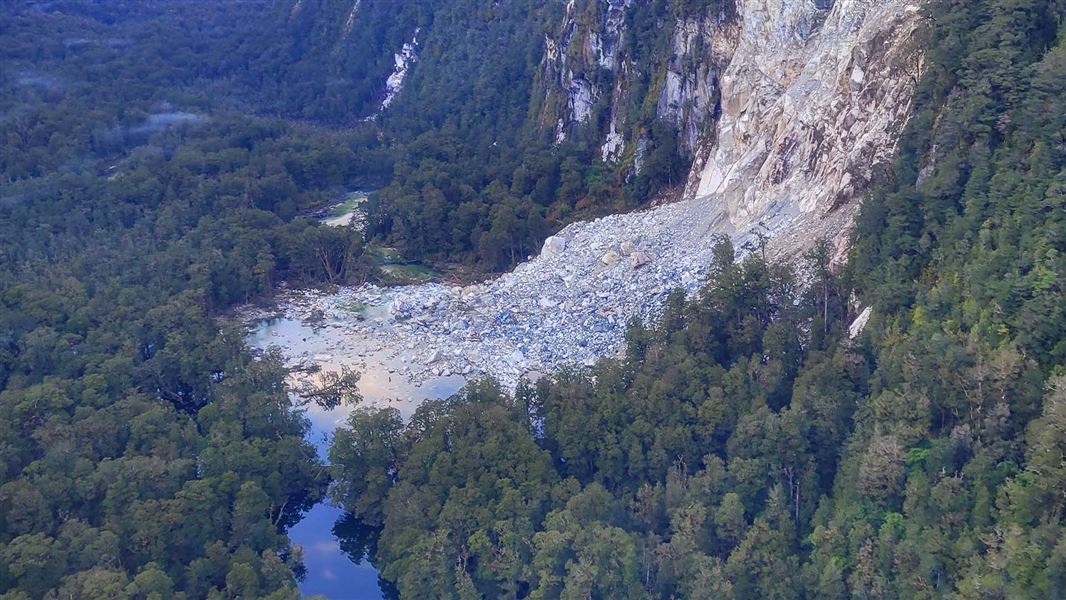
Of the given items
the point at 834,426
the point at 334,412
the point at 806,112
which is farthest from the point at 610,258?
the point at 834,426

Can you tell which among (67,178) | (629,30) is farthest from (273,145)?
(629,30)

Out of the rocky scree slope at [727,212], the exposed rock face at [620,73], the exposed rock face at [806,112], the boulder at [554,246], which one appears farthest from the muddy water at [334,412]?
the exposed rock face at [620,73]

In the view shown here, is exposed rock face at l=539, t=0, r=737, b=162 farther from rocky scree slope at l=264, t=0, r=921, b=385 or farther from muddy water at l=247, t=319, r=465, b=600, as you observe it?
muddy water at l=247, t=319, r=465, b=600

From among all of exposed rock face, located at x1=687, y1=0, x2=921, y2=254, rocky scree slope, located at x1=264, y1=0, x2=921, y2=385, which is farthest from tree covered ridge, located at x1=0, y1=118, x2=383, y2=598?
exposed rock face, located at x1=687, y1=0, x2=921, y2=254

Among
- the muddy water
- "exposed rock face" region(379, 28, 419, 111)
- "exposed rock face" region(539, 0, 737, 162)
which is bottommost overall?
the muddy water

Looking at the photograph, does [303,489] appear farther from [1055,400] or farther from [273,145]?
[273,145]

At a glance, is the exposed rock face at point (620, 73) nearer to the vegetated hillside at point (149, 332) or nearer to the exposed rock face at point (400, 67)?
the vegetated hillside at point (149, 332)

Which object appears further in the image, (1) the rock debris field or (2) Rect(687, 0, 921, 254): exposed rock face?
(1) the rock debris field
